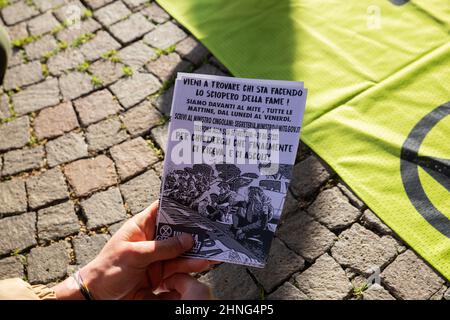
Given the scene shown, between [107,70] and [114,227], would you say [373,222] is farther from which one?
[107,70]

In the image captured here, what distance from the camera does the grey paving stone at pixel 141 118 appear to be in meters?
3.40

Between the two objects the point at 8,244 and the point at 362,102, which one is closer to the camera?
the point at 8,244

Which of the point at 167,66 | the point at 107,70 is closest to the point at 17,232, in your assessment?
the point at 107,70

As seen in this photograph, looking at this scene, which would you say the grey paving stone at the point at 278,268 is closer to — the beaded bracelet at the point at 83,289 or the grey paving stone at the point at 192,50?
the beaded bracelet at the point at 83,289

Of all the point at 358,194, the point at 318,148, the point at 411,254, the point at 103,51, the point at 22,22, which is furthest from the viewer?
the point at 22,22

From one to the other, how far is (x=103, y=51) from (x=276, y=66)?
1437mm

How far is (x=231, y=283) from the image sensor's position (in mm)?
2676

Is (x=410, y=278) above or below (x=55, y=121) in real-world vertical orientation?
below

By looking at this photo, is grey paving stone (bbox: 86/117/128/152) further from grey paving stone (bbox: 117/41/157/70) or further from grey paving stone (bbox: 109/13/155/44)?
grey paving stone (bbox: 109/13/155/44)

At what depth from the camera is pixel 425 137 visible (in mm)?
3045

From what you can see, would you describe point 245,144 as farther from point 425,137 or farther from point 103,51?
point 103,51

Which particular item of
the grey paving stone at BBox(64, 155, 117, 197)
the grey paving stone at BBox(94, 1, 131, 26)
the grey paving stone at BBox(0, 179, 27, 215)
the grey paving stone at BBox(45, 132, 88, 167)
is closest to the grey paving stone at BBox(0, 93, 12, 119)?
the grey paving stone at BBox(45, 132, 88, 167)

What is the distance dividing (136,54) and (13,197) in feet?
4.80
